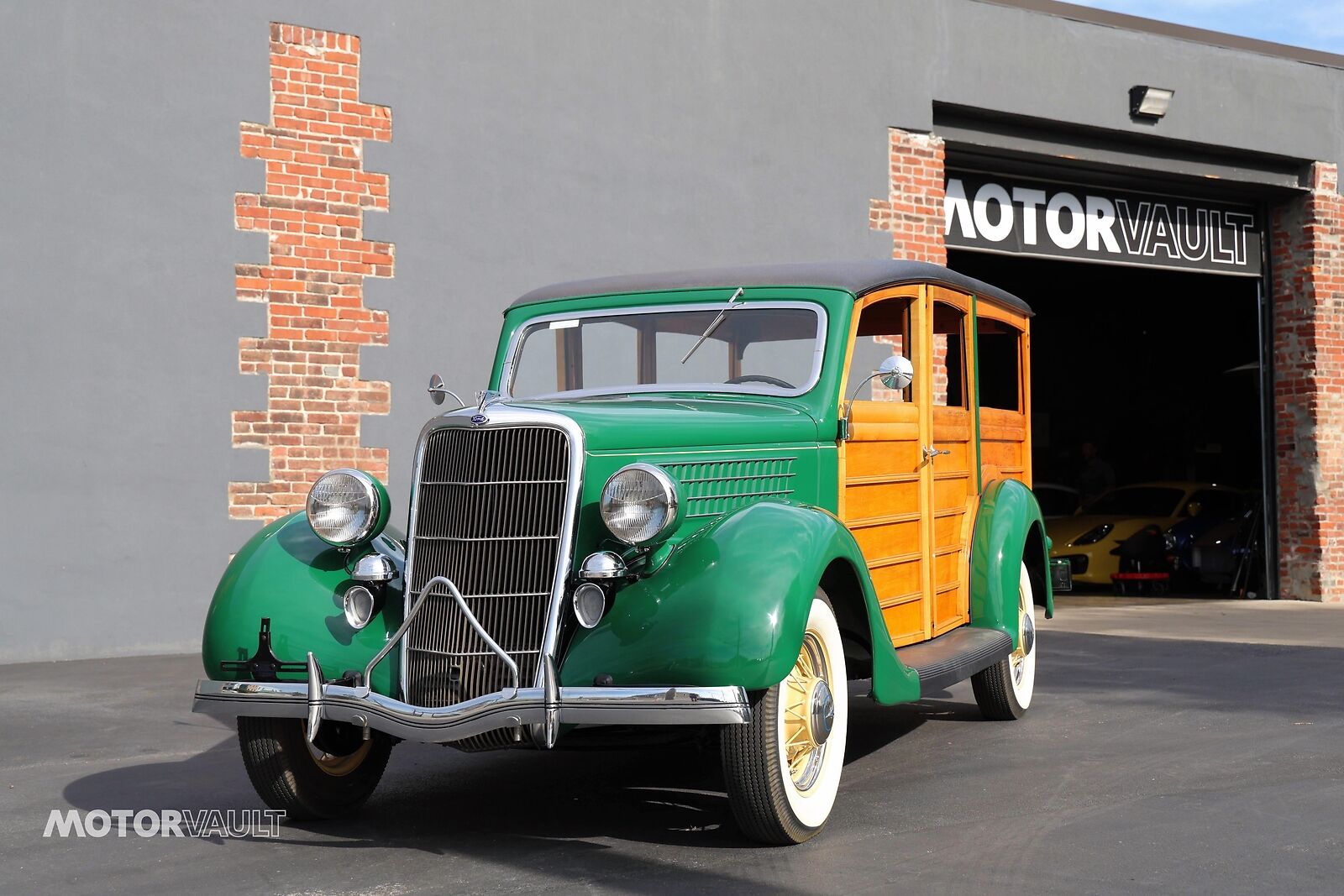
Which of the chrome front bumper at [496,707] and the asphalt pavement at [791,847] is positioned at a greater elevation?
the chrome front bumper at [496,707]

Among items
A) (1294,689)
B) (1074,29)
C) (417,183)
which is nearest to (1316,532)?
(1074,29)

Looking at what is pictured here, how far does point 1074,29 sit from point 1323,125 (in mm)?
3490

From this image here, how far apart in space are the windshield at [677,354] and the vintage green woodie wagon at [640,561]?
1 centimetres

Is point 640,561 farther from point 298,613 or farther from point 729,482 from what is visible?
point 298,613

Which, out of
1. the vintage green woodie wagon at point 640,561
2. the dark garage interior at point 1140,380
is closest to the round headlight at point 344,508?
the vintage green woodie wagon at point 640,561

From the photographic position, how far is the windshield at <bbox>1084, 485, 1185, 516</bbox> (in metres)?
17.2

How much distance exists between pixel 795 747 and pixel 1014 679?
8.90 feet

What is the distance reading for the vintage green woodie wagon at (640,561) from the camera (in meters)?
4.17

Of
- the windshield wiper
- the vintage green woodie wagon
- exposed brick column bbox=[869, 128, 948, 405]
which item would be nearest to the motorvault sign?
exposed brick column bbox=[869, 128, 948, 405]

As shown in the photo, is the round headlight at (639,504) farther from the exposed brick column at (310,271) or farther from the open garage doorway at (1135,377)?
the open garage doorway at (1135,377)

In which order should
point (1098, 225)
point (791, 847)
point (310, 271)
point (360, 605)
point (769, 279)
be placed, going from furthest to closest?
point (1098, 225) → point (310, 271) → point (769, 279) → point (360, 605) → point (791, 847)

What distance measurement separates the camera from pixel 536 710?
403cm

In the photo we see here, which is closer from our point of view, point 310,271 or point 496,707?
point 496,707

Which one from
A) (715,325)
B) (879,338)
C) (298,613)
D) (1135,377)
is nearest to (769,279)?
(715,325)
